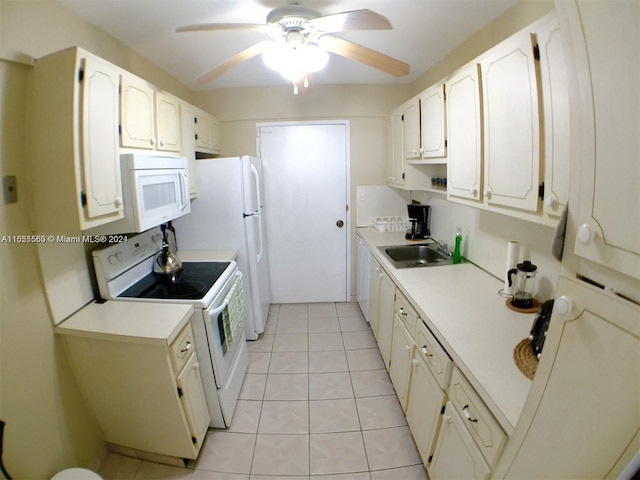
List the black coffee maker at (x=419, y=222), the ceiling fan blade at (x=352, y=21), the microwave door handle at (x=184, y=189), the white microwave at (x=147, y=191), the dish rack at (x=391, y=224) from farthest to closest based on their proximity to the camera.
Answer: the dish rack at (x=391, y=224)
the black coffee maker at (x=419, y=222)
the microwave door handle at (x=184, y=189)
the white microwave at (x=147, y=191)
the ceiling fan blade at (x=352, y=21)

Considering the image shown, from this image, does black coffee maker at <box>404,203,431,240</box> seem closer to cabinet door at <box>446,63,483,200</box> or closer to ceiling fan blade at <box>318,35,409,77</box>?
cabinet door at <box>446,63,483,200</box>

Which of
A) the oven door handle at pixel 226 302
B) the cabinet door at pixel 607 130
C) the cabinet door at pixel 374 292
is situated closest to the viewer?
the cabinet door at pixel 607 130

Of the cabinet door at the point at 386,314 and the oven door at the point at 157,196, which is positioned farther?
the cabinet door at the point at 386,314

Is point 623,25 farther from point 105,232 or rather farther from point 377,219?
point 377,219

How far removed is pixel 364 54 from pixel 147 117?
1303 mm

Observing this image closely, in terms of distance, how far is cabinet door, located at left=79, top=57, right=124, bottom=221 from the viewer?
4.11 ft

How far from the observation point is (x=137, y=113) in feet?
5.35

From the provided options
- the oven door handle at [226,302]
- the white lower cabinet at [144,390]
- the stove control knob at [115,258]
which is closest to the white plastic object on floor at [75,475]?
the white lower cabinet at [144,390]

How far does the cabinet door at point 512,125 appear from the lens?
1104 mm

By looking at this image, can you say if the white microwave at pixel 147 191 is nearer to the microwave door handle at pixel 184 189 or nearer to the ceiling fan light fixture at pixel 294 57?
the microwave door handle at pixel 184 189

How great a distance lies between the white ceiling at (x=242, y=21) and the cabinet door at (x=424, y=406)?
6.29ft

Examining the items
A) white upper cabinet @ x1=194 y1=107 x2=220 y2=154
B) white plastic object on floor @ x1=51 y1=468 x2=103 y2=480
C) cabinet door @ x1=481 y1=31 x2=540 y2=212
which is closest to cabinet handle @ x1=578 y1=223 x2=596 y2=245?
cabinet door @ x1=481 y1=31 x2=540 y2=212

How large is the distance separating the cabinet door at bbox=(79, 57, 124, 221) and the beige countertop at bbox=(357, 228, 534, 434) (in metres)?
1.64

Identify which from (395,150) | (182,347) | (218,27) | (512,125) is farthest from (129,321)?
(395,150)
